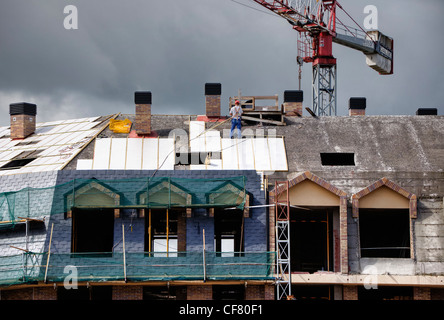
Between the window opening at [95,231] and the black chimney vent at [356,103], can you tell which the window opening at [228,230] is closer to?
the window opening at [95,231]

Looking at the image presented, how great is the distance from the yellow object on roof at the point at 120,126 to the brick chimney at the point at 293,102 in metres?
9.09

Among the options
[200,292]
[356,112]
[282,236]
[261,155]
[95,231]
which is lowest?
[200,292]

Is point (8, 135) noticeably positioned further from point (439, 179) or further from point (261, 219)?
point (439, 179)

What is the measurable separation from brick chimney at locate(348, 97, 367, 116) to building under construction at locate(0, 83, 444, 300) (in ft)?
13.8

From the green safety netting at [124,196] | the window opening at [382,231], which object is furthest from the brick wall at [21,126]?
the window opening at [382,231]

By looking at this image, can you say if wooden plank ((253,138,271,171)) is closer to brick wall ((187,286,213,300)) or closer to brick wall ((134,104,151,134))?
brick wall ((134,104,151,134))

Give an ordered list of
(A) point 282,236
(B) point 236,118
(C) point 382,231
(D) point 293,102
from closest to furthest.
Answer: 1. (A) point 282,236
2. (B) point 236,118
3. (C) point 382,231
4. (D) point 293,102

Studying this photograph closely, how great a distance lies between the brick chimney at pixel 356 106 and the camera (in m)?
50.3

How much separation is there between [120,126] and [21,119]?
7346 millimetres

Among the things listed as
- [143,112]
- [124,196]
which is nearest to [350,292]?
[124,196]

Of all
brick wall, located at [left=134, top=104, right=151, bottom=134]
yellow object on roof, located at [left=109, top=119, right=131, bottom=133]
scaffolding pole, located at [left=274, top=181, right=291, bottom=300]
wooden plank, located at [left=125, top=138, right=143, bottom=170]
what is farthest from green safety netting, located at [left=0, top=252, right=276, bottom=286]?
yellow object on roof, located at [left=109, top=119, right=131, bottom=133]

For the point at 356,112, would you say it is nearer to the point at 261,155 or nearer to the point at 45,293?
the point at 261,155

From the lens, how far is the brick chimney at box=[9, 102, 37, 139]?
50.3 m

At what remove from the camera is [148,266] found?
128 feet
